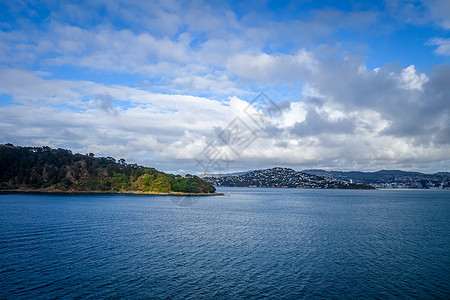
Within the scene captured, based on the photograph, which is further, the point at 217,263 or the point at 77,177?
the point at 77,177

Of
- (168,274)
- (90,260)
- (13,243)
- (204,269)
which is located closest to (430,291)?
(204,269)

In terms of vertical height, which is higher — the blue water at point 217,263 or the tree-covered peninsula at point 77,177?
the tree-covered peninsula at point 77,177

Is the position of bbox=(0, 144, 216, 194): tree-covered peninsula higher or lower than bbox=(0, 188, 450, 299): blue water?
higher

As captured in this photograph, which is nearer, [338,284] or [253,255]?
[338,284]

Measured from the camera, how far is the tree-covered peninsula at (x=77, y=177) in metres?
166

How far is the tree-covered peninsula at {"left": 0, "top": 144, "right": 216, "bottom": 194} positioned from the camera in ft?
546

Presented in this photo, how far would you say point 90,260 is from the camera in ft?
98.6

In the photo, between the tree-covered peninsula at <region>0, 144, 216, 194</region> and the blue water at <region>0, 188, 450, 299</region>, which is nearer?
the blue water at <region>0, 188, 450, 299</region>

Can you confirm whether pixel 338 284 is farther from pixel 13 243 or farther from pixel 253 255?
pixel 13 243

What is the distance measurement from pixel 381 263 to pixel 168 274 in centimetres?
2292

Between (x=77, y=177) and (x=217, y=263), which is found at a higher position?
(x=77, y=177)

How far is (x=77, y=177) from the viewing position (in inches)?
7072

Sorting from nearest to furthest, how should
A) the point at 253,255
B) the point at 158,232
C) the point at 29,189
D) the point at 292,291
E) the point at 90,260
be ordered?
the point at 292,291 → the point at 90,260 → the point at 253,255 → the point at 158,232 → the point at 29,189

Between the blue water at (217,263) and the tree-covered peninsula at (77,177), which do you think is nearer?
the blue water at (217,263)
